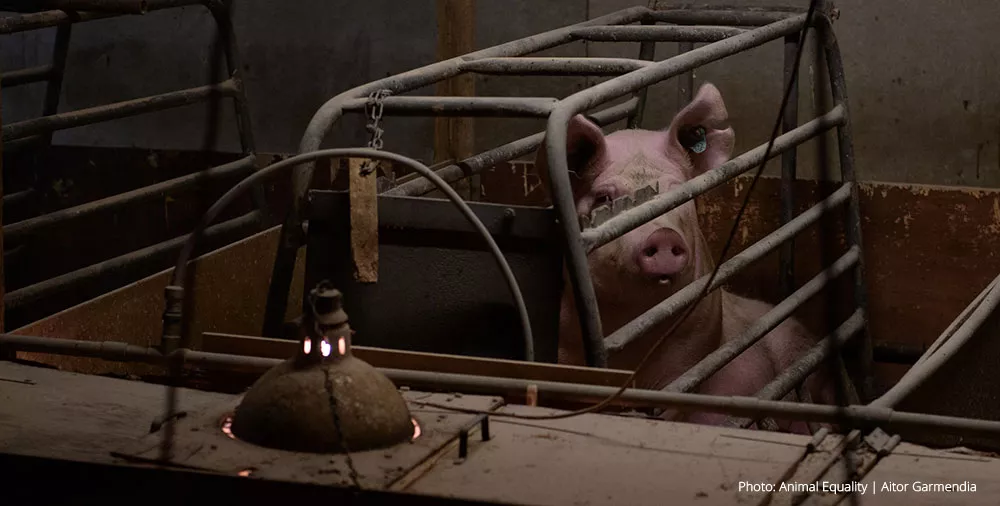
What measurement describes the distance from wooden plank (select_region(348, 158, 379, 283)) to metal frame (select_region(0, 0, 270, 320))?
0.56 m

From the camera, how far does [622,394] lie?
1871mm

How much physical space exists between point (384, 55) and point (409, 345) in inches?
94.5

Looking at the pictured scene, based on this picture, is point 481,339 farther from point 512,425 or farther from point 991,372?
point 991,372

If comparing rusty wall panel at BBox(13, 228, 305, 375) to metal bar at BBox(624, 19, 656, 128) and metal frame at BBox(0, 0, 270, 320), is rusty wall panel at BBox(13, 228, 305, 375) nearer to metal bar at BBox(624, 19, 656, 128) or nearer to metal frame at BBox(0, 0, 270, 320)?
metal frame at BBox(0, 0, 270, 320)

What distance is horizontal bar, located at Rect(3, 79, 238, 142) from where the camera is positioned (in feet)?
11.6

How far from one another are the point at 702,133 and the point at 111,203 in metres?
1.73

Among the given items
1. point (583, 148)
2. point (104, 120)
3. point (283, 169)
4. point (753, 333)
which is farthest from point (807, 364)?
point (104, 120)

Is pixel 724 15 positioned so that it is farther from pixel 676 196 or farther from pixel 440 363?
pixel 440 363

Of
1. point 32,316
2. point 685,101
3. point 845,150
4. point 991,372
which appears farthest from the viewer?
point 32,316

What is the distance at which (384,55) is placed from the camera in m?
4.90

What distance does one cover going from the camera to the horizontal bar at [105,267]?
3453 millimetres

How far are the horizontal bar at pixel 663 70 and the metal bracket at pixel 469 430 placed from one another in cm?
92

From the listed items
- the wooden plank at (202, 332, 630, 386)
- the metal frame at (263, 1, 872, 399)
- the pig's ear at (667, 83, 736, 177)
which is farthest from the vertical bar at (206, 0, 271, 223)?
the wooden plank at (202, 332, 630, 386)

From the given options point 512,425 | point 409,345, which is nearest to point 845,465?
point 512,425
